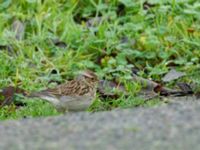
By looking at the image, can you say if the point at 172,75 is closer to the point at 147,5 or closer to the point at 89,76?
the point at 89,76

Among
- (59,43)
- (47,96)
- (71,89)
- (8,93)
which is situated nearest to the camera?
(47,96)

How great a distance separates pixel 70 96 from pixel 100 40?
1.69 meters

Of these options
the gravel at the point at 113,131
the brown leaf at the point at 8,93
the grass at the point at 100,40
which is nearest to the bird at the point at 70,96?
the grass at the point at 100,40

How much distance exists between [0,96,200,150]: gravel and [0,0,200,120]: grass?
2313mm

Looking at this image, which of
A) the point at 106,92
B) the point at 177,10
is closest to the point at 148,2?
the point at 177,10

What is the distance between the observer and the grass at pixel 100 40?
28.0 ft

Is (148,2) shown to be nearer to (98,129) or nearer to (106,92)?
(106,92)

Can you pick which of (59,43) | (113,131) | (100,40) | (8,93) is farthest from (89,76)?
(113,131)

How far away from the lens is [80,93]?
24.5 ft

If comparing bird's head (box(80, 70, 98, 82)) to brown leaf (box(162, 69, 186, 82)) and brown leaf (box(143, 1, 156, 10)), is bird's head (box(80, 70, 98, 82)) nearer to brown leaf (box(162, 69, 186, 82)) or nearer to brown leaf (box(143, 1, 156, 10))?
brown leaf (box(162, 69, 186, 82))

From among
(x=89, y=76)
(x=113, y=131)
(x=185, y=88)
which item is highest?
(x=113, y=131)

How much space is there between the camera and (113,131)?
16.5ft

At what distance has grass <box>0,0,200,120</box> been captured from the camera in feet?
28.0

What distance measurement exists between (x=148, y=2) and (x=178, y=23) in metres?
0.57
